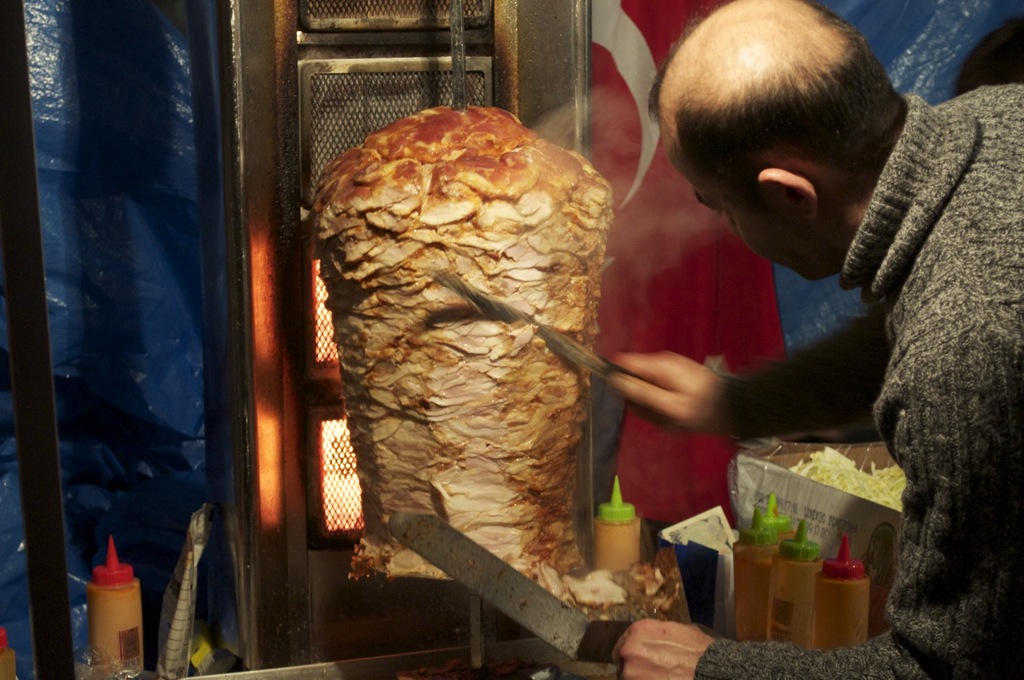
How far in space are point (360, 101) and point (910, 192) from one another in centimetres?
147

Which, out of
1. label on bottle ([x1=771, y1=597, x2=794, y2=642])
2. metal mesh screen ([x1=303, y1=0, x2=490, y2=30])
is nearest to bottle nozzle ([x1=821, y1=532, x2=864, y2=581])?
label on bottle ([x1=771, y1=597, x2=794, y2=642])

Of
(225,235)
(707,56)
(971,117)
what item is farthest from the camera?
(225,235)

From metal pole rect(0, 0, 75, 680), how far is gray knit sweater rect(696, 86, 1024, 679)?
3.91ft

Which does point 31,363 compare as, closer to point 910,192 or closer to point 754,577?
point 910,192

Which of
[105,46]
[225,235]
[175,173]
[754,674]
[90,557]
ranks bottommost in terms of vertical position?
[90,557]

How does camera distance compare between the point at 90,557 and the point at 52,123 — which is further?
the point at 90,557

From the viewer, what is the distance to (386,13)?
8.52 ft

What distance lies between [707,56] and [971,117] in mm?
441

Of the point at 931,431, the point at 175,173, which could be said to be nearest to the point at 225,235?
the point at 175,173

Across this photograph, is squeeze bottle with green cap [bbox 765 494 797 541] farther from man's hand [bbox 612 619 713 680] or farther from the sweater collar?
the sweater collar

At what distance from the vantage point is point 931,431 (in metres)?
1.47

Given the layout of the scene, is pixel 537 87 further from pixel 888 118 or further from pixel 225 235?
pixel 888 118

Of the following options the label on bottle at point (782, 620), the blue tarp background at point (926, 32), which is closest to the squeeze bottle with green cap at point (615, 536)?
the label on bottle at point (782, 620)

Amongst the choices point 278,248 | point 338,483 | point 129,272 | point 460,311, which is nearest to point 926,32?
point 460,311
